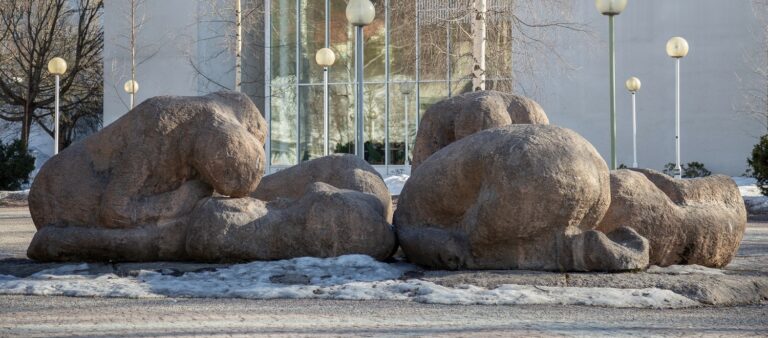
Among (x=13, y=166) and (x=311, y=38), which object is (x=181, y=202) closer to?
(x=13, y=166)

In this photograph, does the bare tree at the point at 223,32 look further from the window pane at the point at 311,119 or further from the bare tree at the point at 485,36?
the bare tree at the point at 485,36

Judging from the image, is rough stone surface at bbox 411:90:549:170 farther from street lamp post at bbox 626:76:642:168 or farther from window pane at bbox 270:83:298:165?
window pane at bbox 270:83:298:165

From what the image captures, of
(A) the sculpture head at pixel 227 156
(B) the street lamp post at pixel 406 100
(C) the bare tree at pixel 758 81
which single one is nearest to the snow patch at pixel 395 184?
(B) the street lamp post at pixel 406 100

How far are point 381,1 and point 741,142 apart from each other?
37.3 ft

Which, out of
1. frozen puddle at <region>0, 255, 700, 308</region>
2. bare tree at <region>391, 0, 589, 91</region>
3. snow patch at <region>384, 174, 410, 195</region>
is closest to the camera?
frozen puddle at <region>0, 255, 700, 308</region>

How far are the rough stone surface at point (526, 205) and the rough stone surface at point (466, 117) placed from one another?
1997mm

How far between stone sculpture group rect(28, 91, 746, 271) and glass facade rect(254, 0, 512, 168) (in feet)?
81.0

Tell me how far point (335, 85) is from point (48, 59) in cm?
1334

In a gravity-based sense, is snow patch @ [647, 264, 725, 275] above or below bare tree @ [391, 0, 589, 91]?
below

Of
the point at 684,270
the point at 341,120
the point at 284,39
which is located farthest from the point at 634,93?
the point at 684,270

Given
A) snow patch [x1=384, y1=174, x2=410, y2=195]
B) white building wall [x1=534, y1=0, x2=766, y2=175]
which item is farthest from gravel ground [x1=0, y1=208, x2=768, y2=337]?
white building wall [x1=534, y1=0, x2=766, y2=175]

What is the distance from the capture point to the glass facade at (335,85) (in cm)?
3450

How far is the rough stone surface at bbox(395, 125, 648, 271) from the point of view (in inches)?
321

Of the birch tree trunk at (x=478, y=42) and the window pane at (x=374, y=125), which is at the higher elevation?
the birch tree trunk at (x=478, y=42)
